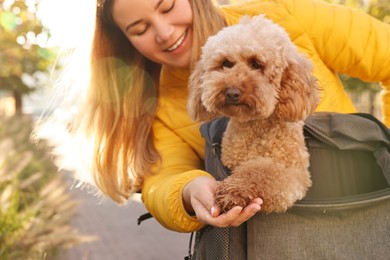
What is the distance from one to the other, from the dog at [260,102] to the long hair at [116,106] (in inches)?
28.3

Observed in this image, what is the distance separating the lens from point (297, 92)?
1940 millimetres

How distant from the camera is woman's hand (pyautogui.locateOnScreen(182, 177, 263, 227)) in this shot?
1.72 m

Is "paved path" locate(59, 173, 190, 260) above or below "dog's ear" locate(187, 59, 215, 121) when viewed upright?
below

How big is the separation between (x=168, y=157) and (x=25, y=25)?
409 centimetres

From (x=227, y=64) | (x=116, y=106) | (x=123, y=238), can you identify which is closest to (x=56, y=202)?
(x=123, y=238)

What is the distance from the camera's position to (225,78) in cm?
202

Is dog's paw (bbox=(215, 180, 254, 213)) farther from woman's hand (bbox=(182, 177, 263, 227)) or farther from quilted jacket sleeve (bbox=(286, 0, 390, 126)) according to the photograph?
quilted jacket sleeve (bbox=(286, 0, 390, 126))

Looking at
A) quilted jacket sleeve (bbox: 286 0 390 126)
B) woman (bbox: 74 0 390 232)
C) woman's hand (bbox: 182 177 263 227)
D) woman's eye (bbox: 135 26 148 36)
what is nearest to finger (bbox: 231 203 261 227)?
woman's hand (bbox: 182 177 263 227)

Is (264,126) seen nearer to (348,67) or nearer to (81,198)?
Result: (348,67)

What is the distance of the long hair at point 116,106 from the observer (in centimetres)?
276

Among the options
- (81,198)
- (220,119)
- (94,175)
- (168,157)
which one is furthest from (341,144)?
(81,198)

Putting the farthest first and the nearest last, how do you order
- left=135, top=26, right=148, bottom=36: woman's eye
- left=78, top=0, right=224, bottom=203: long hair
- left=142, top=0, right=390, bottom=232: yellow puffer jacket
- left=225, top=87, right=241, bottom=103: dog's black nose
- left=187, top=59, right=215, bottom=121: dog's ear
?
left=78, top=0, right=224, bottom=203: long hair
left=135, top=26, right=148, bottom=36: woman's eye
left=142, top=0, right=390, bottom=232: yellow puffer jacket
left=187, top=59, right=215, bottom=121: dog's ear
left=225, top=87, right=241, bottom=103: dog's black nose

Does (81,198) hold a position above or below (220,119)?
below

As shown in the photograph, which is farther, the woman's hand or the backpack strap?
the backpack strap
